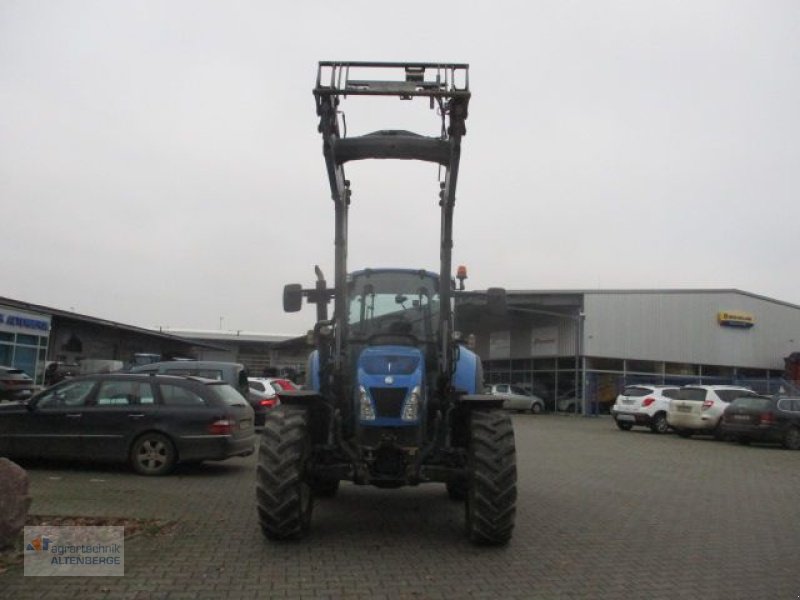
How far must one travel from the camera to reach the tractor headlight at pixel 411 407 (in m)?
6.83

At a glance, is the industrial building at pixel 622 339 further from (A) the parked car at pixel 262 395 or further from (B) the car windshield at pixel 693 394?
(A) the parked car at pixel 262 395

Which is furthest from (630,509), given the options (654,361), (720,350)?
(720,350)

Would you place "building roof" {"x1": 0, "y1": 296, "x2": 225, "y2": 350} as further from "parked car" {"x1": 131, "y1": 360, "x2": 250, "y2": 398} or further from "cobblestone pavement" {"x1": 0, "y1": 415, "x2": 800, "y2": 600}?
"cobblestone pavement" {"x1": 0, "y1": 415, "x2": 800, "y2": 600}

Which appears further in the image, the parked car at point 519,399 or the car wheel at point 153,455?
the parked car at point 519,399

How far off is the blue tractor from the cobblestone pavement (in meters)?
0.54

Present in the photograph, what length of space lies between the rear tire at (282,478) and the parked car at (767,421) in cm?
1659

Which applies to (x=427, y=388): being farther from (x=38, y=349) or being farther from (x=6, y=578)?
(x=38, y=349)

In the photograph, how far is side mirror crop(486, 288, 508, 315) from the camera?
7883 mm

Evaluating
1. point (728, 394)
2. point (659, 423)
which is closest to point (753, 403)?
point (728, 394)

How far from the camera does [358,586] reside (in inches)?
222

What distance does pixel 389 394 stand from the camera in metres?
6.85

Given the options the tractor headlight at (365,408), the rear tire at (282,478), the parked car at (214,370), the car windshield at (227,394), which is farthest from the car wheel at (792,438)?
the rear tire at (282,478)

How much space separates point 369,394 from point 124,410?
19.0 feet

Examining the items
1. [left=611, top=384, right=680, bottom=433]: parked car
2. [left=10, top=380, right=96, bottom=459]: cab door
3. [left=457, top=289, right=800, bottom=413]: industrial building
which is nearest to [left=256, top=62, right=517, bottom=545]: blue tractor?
[left=10, top=380, right=96, bottom=459]: cab door
